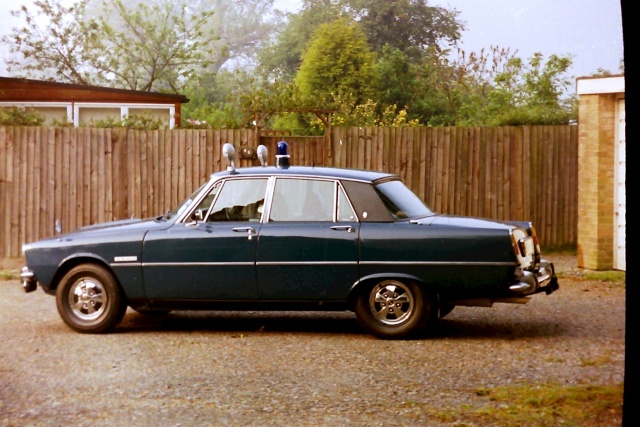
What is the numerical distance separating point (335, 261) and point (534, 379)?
244cm

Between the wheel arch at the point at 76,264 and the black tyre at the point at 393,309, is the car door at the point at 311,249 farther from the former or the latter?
the wheel arch at the point at 76,264

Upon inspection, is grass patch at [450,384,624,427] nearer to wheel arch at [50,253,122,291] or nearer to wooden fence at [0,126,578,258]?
wheel arch at [50,253,122,291]

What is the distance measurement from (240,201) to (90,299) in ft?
5.63

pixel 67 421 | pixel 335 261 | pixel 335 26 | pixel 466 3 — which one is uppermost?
pixel 466 3

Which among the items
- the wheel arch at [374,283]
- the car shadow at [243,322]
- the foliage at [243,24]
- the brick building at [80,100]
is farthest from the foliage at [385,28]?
the wheel arch at [374,283]

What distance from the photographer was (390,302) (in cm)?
1025

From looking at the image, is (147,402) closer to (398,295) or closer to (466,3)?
(398,295)

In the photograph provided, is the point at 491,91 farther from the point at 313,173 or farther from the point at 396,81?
the point at 313,173

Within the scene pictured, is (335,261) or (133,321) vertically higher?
(335,261)

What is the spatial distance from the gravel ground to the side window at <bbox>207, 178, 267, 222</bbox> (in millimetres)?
1144

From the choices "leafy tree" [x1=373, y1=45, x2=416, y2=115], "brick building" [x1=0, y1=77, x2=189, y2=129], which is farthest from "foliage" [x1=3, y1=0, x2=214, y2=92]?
"brick building" [x1=0, y1=77, x2=189, y2=129]

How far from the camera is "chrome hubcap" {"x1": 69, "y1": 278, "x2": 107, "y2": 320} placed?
10805 millimetres
